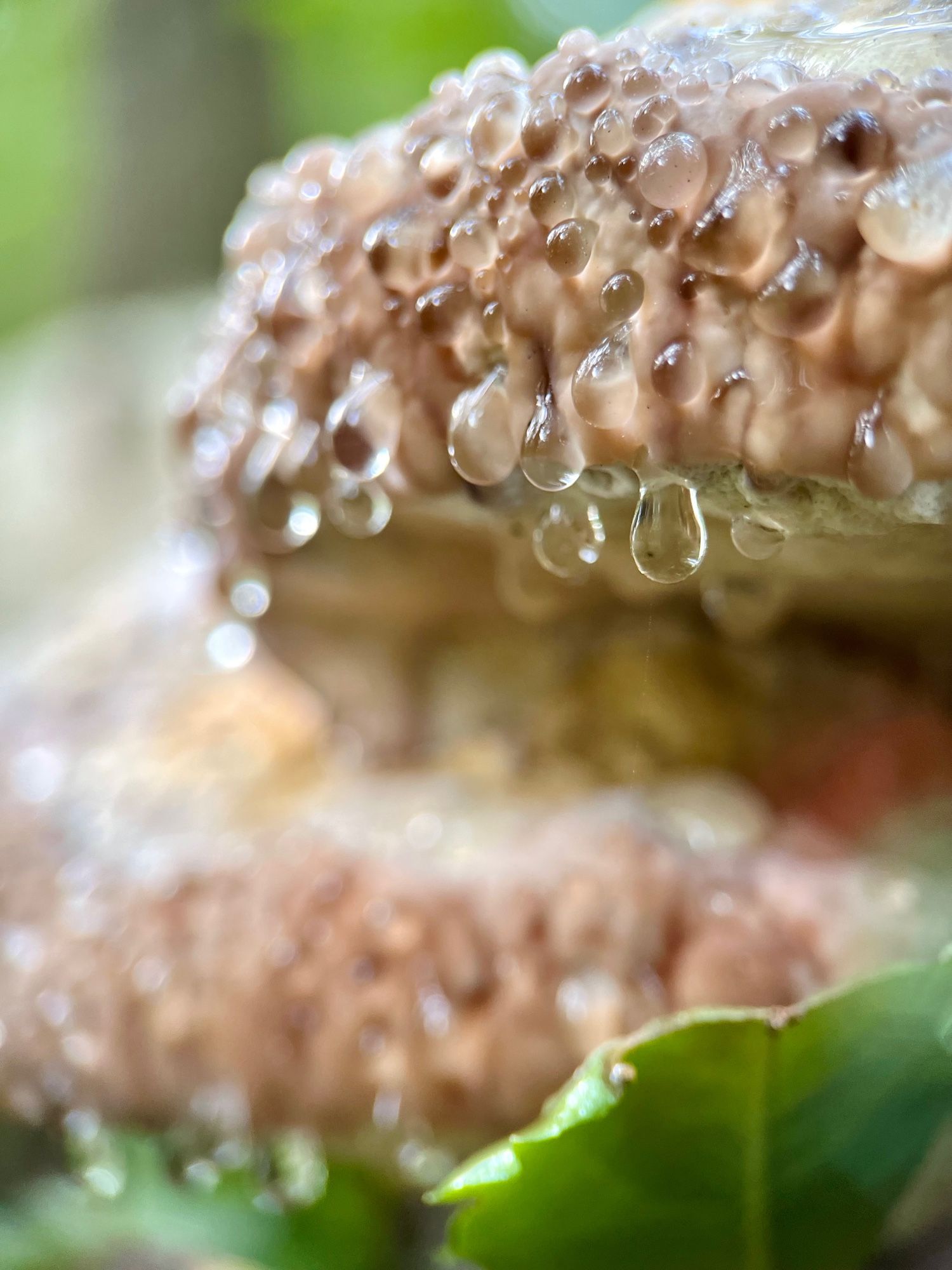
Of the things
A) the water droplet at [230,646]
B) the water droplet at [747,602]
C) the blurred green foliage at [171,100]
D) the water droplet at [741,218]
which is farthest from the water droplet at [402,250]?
the blurred green foliage at [171,100]

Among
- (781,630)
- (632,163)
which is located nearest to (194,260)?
(781,630)

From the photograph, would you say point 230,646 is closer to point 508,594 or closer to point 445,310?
point 508,594

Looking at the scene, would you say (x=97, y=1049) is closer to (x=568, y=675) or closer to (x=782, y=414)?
(x=568, y=675)

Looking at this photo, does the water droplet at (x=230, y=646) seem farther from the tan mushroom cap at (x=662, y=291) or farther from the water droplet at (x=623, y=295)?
the water droplet at (x=623, y=295)

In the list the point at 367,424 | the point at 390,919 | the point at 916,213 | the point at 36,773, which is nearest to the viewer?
the point at 916,213

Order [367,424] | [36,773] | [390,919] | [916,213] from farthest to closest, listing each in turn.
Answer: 1. [36,773]
2. [390,919]
3. [367,424]
4. [916,213]

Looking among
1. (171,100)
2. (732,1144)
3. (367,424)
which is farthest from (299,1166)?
(171,100)

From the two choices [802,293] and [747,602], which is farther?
[747,602]
